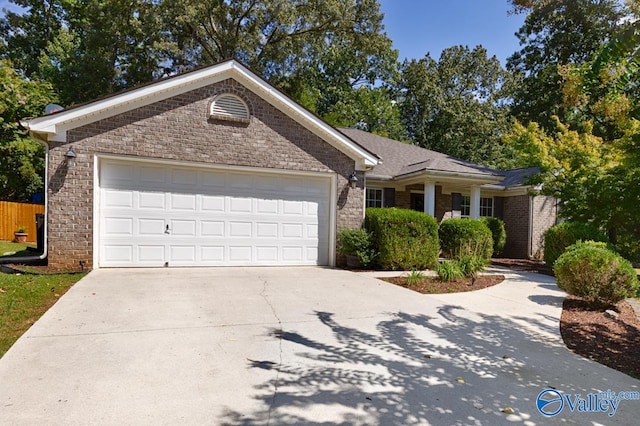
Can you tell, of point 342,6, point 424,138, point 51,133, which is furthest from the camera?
point 424,138

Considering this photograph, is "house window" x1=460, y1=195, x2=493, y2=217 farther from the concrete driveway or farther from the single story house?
the concrete driveway

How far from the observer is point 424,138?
32375 mm

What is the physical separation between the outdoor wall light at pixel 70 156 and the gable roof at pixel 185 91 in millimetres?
274

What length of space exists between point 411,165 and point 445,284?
7.27 meters

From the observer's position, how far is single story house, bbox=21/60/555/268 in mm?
8273

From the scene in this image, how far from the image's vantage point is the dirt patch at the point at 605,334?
14.4 ft

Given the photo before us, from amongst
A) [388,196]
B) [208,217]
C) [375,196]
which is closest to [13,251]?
[208,217]

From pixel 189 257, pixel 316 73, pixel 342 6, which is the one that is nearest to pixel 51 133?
pixel 189 257

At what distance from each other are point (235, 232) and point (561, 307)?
7151 mm

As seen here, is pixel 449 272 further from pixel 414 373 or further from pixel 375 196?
pixel 375 196

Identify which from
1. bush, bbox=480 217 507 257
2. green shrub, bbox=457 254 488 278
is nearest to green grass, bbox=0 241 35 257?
green shrub, bbox=457 254 488 278

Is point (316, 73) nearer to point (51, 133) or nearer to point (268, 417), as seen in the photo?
point (51, 133)

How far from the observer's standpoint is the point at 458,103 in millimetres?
31203

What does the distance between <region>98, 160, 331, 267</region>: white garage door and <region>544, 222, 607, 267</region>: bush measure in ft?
21.1
